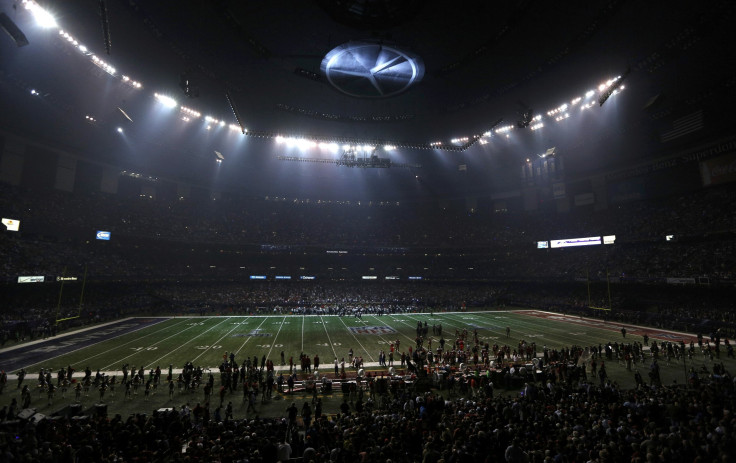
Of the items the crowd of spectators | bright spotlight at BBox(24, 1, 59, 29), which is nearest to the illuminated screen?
bright spotlight at BBox(24, 1, 59, 29)

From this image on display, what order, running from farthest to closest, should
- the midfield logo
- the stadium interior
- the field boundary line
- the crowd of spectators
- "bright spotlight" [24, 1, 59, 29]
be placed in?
the midfield logo, the field boundary line, "bright spotlight" [24, 1, 59, 29], the stadium interior, the crowd of spectators

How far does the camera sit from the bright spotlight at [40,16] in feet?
86.9

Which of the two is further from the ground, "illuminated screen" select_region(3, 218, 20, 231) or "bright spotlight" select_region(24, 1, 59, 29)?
"bright spotlight" select_region(24, 1, 59, 29)

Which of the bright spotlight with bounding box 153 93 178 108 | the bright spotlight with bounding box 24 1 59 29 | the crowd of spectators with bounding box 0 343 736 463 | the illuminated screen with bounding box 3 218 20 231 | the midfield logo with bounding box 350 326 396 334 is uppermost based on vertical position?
the bright spotlight with bounding box 153 93 178 108

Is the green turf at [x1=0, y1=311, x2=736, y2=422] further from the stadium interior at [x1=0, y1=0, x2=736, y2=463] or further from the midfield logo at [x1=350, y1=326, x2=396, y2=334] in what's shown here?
the midfield logo at [x1=350, y1=326, x2=396, y2=334]

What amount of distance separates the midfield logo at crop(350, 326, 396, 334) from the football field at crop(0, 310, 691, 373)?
109 millimetres

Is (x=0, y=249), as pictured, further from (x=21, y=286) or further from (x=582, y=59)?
(x=582, y=59)

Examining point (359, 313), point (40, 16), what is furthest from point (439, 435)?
point (40, 16)

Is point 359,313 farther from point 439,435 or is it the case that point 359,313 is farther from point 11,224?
point 11,224

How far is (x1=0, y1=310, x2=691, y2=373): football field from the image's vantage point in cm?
2566

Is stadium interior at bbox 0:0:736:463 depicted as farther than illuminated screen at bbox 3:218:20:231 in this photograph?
No

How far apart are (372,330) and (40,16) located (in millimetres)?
40806

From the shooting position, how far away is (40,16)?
→ 27.4 meters

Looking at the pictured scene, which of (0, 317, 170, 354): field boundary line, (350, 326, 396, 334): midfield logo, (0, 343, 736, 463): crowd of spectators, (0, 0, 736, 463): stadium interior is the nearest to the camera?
(0, 343, 736, 463): crowd of spectators
